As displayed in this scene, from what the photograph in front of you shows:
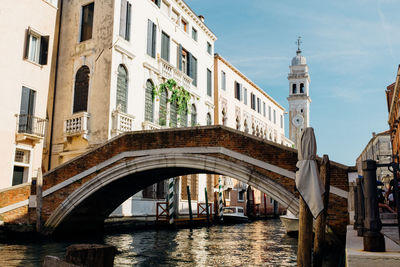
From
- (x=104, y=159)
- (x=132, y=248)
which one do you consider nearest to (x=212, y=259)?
(x=132, y=248)

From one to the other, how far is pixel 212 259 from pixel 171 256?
92cm

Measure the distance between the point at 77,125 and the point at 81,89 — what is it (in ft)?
4.67

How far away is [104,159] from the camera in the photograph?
35.1 ft

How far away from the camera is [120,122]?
1347 cm

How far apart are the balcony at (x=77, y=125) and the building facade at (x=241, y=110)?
31.1 ft

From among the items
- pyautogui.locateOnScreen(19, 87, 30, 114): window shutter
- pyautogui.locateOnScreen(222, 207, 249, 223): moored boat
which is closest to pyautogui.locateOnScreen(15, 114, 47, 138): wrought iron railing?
pyautogui.locateOnScreen(19, 87, 30, 114): window shutter

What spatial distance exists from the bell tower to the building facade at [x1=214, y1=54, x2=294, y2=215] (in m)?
9.79

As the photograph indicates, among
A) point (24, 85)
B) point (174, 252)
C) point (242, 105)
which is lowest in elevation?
point (174, 252)

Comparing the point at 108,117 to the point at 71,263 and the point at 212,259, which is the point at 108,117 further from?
the point at 71,263

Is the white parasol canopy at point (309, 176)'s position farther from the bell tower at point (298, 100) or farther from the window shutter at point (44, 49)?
the bell tower at point (298, 100)


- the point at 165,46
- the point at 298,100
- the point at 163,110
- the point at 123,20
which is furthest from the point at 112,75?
the point at 298,100

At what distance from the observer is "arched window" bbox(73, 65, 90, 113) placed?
14023mm

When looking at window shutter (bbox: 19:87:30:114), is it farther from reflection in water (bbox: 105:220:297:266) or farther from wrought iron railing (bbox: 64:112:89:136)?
reflection in water (bbox: 105:220:297:266)

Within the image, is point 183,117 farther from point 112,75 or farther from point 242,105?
point 242,105
